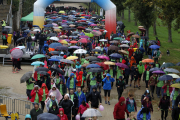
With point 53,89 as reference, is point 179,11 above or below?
above

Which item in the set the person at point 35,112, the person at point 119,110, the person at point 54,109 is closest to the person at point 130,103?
the person at point 119,110

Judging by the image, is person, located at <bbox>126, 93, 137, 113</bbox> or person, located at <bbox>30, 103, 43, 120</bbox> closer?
person, located at <bbox>30, 103, 43, 120</bbox>

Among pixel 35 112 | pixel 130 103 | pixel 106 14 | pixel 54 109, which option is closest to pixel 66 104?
pixel 54 109

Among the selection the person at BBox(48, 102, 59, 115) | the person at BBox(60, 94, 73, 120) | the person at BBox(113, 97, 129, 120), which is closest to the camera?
the person at BBox(48, 102, 59, 115)

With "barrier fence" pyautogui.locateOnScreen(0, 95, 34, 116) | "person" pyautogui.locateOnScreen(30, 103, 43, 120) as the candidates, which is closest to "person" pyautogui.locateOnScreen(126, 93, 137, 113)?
"person" pyautogui.locateOnScreen(30, 103, 43, 120)

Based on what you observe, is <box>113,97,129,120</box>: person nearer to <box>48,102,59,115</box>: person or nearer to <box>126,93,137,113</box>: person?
<box>126,93,137,113</box>: person

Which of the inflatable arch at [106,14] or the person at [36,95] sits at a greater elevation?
the inflatable arch at [106,14]

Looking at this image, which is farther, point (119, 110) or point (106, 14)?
point (106, 14)

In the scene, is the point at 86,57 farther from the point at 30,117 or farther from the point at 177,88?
the point at 30,117

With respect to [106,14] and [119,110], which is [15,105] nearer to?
[119,110]

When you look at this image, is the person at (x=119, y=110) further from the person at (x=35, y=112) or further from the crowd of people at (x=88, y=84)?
the person at (x=35, y=112)

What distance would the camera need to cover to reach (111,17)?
31.2 metres

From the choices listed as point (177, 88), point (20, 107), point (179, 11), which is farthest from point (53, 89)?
point (179, 11)

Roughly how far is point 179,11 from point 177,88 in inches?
298
